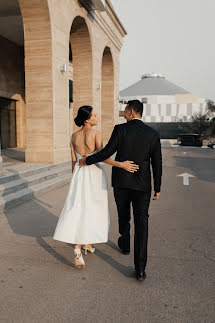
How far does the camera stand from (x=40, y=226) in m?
5.30

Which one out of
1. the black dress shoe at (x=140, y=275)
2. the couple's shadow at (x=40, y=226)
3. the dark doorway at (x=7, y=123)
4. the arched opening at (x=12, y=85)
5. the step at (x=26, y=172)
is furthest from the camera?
the dark doorway at (x=7, y=123)

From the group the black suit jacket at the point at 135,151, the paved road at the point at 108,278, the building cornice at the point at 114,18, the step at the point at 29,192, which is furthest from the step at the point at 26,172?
the building cornice at the point at 114,18

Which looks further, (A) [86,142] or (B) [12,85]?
(B) [12,85]

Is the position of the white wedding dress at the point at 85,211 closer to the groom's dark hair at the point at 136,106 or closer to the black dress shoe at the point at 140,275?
the black dress shoe at the point at 140,275

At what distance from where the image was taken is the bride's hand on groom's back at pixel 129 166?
3.39 metres

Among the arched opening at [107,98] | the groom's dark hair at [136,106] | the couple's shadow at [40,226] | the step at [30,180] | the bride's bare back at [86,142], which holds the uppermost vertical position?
the arched opening at [107,98]

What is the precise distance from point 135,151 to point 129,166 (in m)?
0.18

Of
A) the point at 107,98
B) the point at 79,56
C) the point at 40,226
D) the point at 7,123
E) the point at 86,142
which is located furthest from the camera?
the point at 107,98

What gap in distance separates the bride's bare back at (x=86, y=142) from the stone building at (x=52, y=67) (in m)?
7.69

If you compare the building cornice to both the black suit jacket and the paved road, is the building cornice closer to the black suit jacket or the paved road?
the paved road

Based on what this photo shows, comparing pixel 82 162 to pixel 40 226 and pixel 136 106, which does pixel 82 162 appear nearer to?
pixel 136 106

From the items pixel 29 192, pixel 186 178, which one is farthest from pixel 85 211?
pixel 186 178

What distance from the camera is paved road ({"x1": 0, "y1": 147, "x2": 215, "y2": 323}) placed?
271 centimetres

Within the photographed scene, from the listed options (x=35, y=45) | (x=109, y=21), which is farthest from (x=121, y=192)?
(x=109, y=21)
